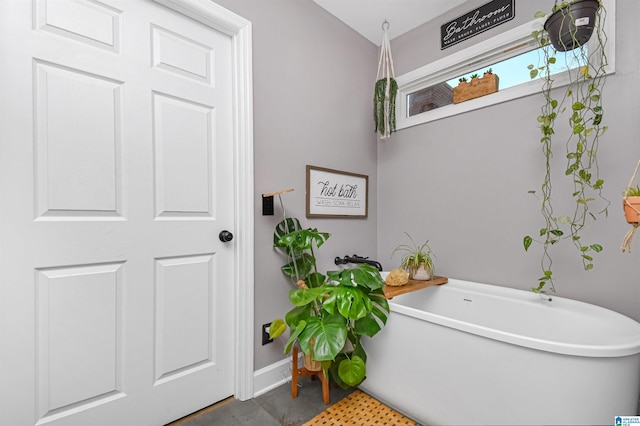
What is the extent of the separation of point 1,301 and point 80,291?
0.72ft

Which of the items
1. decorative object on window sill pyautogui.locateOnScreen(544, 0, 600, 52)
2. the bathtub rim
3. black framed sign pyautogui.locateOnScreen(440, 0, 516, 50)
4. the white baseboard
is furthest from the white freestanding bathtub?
black framed sign pyautogui.locateOnScreen(440, 0, 516, 50)

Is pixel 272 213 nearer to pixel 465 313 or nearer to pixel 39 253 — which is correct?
pixel 39 253

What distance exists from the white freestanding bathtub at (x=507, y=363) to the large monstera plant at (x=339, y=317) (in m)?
0.11

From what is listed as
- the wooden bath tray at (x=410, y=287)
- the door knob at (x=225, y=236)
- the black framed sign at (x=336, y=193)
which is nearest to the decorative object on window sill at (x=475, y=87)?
the black framed sign at (x=336, y=193)

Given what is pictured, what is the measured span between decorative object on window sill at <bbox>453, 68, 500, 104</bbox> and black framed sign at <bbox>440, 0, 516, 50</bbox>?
0.28m

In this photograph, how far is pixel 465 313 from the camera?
1856 mm

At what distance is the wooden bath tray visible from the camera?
1635 mm

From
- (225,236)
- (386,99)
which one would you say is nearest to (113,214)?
(225,236)

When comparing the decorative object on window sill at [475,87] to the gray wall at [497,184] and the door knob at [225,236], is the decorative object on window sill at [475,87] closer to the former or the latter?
the gray wall at [497,184]

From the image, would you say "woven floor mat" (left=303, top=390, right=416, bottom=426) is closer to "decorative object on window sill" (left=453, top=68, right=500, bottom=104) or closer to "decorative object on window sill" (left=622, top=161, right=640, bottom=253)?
"decorative object on window sill" (left=622, top=161, right=640, bottom=253)

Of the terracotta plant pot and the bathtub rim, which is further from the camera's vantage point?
the terracotta plant pot

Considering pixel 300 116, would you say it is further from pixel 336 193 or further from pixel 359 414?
pixel 359 414

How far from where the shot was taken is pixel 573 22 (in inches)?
53.1

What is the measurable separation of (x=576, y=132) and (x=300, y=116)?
4.94ft
